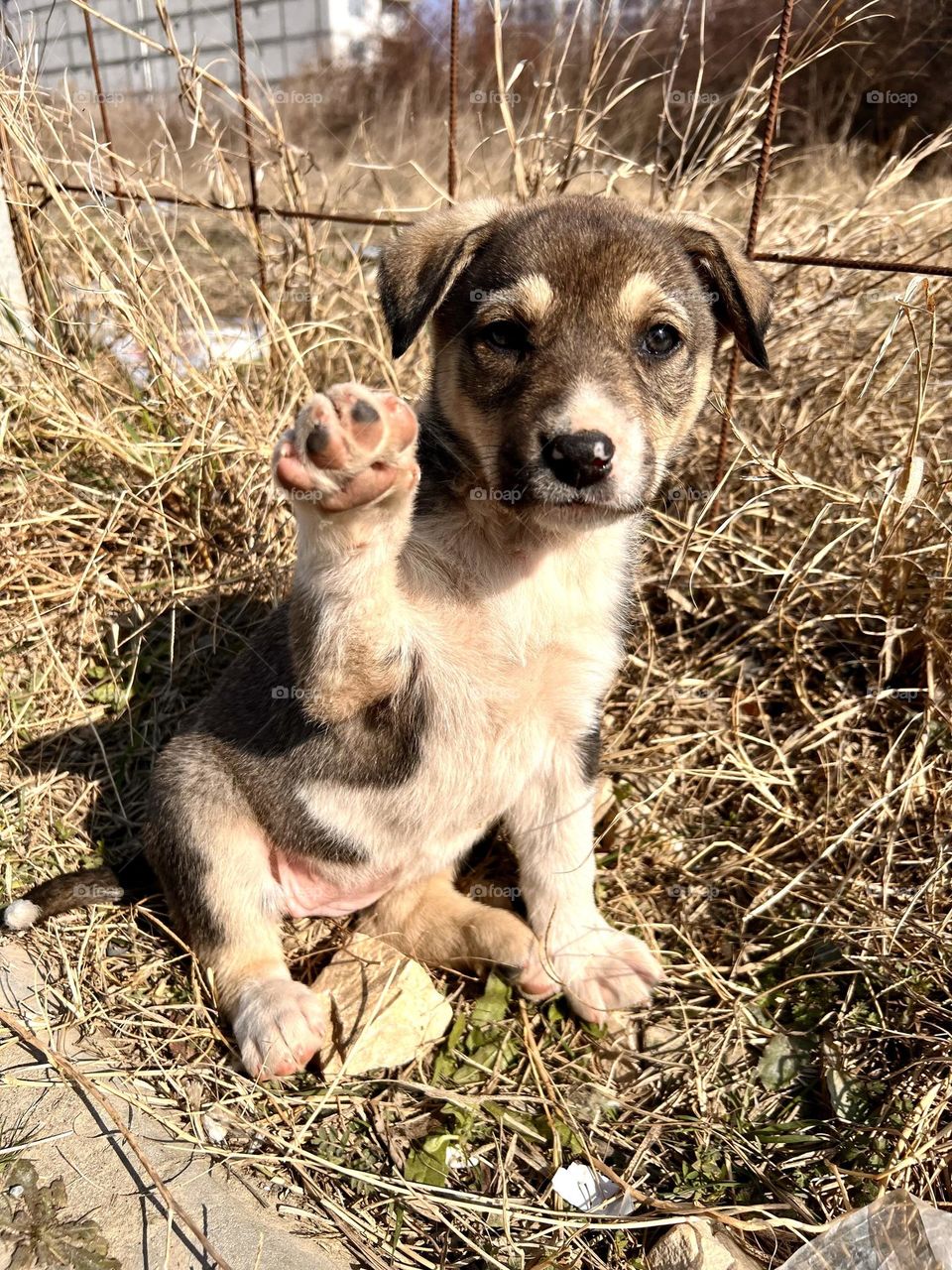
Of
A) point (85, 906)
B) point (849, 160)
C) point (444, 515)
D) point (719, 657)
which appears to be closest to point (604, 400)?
point (444, 515)

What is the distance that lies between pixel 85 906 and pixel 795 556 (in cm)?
259

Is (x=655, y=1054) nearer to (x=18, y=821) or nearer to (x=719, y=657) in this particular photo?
(x=719, y=657)

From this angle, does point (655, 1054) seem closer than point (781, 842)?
Yes

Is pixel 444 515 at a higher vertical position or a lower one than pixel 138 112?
lower

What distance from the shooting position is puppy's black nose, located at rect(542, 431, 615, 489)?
85.4 inches

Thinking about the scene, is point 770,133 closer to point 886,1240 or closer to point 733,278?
point 733,278

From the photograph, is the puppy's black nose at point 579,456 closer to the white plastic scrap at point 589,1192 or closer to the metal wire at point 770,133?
the metal wire at point 770,133

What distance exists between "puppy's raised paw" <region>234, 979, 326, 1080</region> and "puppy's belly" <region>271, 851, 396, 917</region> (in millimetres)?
316

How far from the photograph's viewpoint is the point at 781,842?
10.2 ft

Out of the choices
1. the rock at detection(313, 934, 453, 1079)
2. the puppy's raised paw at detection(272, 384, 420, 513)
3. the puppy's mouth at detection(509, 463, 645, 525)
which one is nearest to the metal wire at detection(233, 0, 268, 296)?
the puppy's mouth at detection(509, 463, 645, 525)

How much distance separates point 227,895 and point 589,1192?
3.97ft

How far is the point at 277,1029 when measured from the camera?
2488mm

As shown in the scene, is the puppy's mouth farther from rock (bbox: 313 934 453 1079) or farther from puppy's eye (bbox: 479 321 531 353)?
rock (bbox: 313 934 453 1079)

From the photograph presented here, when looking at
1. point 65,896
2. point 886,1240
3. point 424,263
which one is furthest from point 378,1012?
point 424,263
